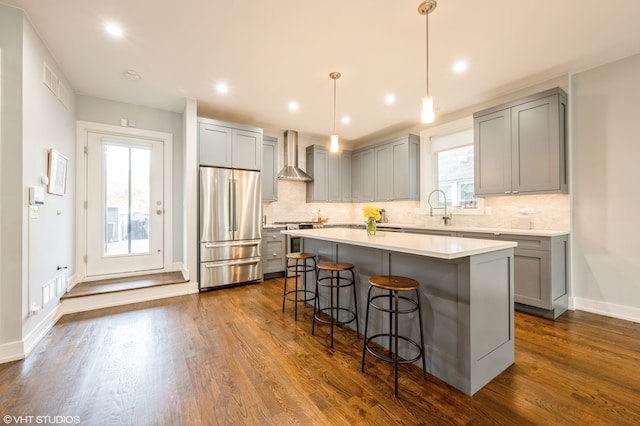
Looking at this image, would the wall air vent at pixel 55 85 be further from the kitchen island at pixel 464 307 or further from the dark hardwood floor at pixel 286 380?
the kitchen island at pixel 464 307

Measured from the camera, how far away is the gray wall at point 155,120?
3.81 metres

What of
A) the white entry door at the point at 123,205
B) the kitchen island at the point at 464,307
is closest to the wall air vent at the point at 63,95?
the white entry door at the point at 123,205

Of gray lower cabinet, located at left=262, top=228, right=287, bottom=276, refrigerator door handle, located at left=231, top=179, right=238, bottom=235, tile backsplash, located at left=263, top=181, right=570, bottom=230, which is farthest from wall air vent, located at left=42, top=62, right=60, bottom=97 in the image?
tile backsplash, located at left=263, top=181, right=570, bottom=230

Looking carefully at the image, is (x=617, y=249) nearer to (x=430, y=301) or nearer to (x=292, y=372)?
(x=430, y=301)

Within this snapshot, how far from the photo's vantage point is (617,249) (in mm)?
2928

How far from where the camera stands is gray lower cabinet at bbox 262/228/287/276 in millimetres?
4652

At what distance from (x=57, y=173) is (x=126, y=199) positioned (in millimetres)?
1240

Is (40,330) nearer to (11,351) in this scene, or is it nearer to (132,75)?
(11,351)

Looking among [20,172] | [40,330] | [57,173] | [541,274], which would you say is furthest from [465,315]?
[57,173]

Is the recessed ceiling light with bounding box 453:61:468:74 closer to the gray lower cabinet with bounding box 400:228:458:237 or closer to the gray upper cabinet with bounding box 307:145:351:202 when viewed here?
the gray lower cabinet with bounding box 400:228:458:237

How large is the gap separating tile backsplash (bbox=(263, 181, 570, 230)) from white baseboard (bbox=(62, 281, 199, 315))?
6.48 ft

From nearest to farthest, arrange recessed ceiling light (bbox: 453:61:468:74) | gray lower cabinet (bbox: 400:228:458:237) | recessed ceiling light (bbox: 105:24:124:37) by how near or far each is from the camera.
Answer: recessed ceiling light (bbox: 105:24:124:37), recessed ceiling light (bbox: 453:61:468:74), gray lower cabinet (bbox: 400:228:458:237)

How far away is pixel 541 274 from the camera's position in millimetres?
2945

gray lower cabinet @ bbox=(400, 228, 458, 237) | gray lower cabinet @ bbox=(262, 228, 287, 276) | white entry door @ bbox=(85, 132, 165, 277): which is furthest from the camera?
gray lower cabinet @ bbox=(262, 228, 287, 276)
